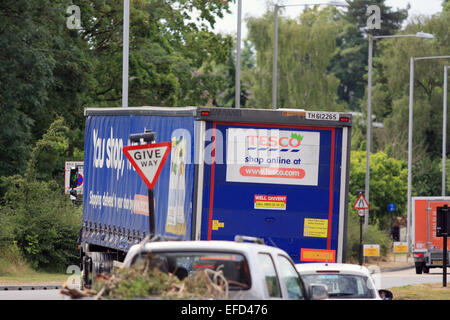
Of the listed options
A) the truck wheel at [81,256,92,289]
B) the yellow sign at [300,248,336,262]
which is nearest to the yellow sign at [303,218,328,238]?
the yellow sign at [300,248,336,262]

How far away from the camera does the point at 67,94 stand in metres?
42.6

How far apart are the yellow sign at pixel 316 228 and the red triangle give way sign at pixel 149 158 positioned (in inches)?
154

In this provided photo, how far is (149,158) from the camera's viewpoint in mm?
13305

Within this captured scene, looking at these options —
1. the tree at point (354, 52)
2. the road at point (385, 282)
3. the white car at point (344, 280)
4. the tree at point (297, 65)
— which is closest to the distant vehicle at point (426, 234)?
the road at point (385, 282)

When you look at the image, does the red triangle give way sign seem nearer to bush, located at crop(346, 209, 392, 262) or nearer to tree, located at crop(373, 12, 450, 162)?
bush, located at crop(346, 209, 392, 262)

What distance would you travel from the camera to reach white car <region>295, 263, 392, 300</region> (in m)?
12.9

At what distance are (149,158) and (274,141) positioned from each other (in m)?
3.51

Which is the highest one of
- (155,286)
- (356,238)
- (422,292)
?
(155,286)

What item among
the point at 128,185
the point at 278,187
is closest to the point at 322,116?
the point at 278,187

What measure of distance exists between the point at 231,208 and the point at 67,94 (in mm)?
27436

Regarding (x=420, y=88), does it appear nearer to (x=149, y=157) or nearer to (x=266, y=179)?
(x=266, y=179)

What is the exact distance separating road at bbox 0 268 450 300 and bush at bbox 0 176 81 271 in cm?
754
